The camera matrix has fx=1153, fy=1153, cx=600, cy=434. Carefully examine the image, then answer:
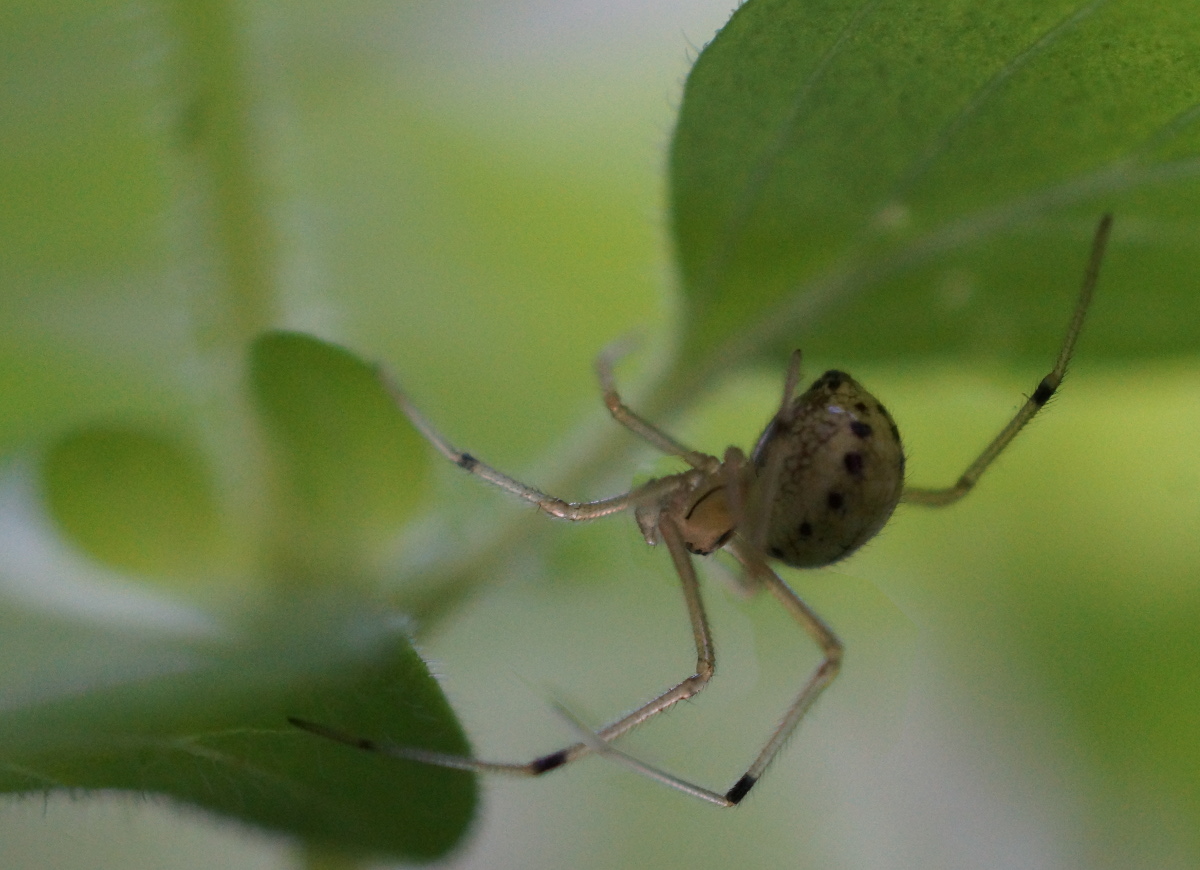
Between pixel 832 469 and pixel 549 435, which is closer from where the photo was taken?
pixel 832 469

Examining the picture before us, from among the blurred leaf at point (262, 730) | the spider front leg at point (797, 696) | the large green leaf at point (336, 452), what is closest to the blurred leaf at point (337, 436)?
the large green leaf at point (336, 452)

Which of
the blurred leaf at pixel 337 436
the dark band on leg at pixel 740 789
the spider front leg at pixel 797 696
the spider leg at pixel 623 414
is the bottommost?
the dark band on leg at pixel 740 789

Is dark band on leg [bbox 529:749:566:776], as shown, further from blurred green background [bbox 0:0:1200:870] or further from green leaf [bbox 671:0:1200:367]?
green leaf [bbox 671:0:1200:367]

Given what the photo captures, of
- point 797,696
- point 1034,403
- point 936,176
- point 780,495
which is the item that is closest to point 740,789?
point 797,696

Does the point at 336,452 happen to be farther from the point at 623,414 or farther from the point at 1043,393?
the point at 1043,393

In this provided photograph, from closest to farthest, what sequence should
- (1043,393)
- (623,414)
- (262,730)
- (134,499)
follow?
(262,730) → (134,499) → (623,414) → (1043,393)

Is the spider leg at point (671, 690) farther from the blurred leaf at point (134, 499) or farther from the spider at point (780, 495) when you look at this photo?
the blurred leaf at point (134, 499)
